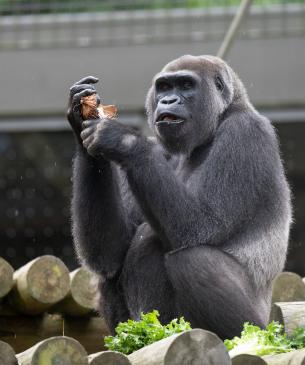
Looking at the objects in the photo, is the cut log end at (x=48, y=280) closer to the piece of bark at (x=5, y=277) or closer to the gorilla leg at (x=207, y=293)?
the piece of bark at (x=5, y=277)

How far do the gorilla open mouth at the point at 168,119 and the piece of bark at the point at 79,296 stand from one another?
1087 millimetres

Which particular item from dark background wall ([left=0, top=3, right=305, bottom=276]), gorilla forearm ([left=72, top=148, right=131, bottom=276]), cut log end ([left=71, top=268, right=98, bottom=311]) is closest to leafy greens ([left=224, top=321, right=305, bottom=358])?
gorilla forearm ([left=72, top=148, right=131, bottom=276])

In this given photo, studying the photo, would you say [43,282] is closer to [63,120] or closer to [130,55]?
[130,55]

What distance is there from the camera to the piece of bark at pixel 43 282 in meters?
5.65

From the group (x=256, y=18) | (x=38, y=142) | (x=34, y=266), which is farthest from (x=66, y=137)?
(x=34, y=266)

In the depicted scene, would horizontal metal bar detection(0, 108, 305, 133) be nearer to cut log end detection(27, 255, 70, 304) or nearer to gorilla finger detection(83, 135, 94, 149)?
cut log end detection(27, 255, 70, 304)

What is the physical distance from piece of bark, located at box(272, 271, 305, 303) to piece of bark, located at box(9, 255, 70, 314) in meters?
1.19

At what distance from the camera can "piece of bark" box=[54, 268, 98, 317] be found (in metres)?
6.00

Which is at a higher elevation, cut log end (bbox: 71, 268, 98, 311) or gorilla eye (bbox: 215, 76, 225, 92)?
gorilla eye (bbox: 215, 76, 225, 92)

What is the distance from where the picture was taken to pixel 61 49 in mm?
10195

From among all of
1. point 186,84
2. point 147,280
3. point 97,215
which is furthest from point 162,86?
point 147,280

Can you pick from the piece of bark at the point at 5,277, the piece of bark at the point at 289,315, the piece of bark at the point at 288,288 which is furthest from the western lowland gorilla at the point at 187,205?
the piece of bark at the point at 288,288

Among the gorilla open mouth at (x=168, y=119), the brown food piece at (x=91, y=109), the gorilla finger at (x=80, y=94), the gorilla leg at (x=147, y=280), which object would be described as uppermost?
the gorilla finger at (x=80, y=94)

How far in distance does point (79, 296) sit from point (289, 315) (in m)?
1.55
